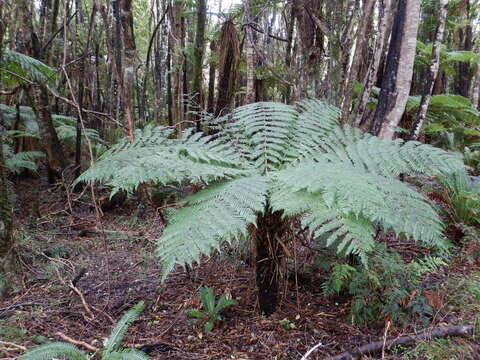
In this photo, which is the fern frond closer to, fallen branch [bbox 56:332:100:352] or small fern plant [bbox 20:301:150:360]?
fallen branch [bbox 56:332:100:352]

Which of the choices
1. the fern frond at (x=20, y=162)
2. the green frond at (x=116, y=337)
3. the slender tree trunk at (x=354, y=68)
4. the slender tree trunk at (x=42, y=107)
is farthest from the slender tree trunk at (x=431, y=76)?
the fern frond at (x=20, y=162)

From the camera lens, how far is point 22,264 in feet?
9.07

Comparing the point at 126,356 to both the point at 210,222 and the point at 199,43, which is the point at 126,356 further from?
the point at 199,43

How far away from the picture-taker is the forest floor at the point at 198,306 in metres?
1.83

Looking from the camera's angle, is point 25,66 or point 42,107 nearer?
point 25,66

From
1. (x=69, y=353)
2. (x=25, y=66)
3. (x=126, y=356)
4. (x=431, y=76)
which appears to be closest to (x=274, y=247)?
(x=126, y=356)

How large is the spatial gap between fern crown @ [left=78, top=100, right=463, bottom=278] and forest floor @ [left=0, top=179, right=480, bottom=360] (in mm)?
520

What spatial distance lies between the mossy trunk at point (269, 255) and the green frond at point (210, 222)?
351 mm

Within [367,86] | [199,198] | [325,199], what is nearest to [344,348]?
[325,199]

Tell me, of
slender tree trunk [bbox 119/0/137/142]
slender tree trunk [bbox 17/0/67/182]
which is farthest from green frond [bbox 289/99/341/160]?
slender tree trunk [bbox 17/0/67/182]

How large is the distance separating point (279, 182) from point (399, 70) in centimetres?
206

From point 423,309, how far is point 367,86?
86.4 inches

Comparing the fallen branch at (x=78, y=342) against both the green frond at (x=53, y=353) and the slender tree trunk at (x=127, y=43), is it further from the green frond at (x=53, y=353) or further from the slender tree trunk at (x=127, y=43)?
the slender tree trunk at (x=127, y=43)

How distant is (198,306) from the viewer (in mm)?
2283
